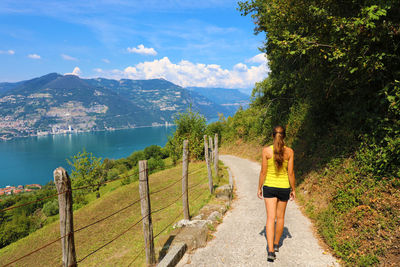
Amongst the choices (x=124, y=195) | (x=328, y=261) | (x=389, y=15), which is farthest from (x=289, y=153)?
(x=124, y=195)

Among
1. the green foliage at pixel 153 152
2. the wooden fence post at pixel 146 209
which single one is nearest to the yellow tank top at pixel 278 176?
the wooden fence post at pixel 146 209

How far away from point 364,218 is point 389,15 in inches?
217

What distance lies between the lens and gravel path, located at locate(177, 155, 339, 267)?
5.01 m

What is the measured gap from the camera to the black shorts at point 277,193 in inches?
177

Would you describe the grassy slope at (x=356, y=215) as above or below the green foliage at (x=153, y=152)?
above

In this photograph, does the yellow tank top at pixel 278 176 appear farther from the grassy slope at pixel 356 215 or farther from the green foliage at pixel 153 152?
the green foliage at pixel 153 152

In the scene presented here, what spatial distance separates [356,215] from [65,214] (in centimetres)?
666

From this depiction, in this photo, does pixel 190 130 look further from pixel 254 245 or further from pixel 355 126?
pixel 254 245

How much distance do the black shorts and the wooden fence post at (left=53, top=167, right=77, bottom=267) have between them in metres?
3.65

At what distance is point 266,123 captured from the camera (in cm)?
2428

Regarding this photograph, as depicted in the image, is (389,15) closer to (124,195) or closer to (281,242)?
(281,242)

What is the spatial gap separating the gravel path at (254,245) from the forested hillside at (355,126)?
493 mm

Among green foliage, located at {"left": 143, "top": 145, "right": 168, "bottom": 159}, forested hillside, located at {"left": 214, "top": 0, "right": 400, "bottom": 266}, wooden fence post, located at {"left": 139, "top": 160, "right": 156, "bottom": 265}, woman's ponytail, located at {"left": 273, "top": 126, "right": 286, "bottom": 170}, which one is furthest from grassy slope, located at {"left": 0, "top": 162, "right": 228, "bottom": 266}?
green foliage, located at {"left": 143, "top": 145, "right": 168, "bottom": 159}

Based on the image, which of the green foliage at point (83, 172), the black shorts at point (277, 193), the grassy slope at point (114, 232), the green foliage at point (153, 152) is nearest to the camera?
the black shorts at point (277, 193)
